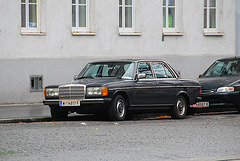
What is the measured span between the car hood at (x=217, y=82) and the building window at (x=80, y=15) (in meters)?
6.94

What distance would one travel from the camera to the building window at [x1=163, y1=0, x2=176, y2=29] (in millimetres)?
26594

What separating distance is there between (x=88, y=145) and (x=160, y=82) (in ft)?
20.5

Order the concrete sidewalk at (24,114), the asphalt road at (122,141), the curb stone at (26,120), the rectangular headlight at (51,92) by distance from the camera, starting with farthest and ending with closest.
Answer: the concrete sidewalk at (24,114), the curb stone at (26,120), the rectangular headlight at (51,92), the asphalt road at (122,141)

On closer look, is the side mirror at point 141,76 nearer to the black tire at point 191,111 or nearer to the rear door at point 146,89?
the rear door at point 146,89

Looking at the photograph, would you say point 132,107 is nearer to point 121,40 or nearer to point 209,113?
point 209,113

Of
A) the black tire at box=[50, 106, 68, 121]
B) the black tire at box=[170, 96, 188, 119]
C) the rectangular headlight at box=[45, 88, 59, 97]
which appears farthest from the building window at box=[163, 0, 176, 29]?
the rectangular headlight at box=[45, 88, 59, 97]

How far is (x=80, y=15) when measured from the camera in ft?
80.8

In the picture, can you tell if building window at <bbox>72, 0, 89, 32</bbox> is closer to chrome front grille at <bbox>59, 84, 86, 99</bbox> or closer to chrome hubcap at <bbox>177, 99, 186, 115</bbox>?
chrome hubcap at <bbox>177, 99, 186, 115</bbox>

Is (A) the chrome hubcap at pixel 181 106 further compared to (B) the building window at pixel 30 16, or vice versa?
(B) the building window at pixel 30 16

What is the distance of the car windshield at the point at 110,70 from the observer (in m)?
16.4

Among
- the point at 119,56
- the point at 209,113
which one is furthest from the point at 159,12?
the point at 209,113

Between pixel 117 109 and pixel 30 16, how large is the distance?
8989mm

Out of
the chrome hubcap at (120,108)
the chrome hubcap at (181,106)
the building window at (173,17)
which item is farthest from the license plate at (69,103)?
the building window at (173,17)

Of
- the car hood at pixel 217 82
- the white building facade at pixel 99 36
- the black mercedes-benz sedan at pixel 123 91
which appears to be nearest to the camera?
the black mercedes-benz sedan at pixel 123 91
